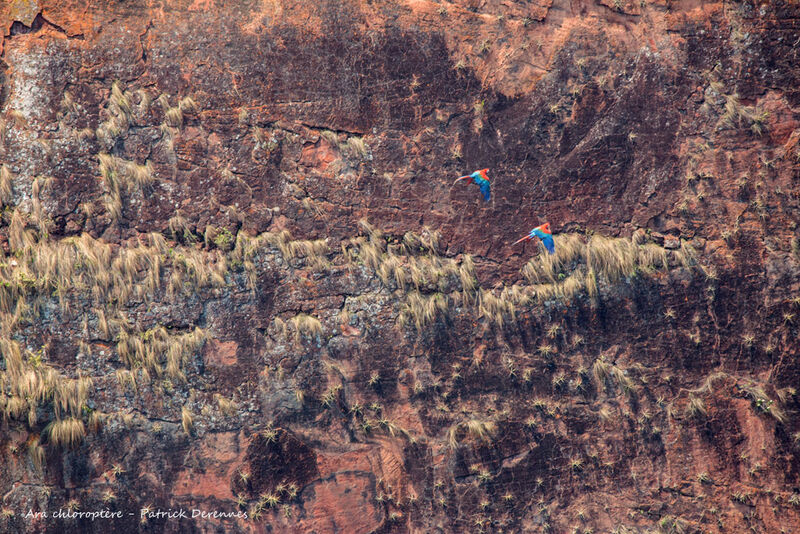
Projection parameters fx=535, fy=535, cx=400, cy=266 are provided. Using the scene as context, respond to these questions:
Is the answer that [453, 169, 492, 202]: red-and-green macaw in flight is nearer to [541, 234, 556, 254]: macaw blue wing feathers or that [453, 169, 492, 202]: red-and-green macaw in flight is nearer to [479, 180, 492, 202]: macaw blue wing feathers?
[479, 180, 492, 202]: macaw blue wing feathers

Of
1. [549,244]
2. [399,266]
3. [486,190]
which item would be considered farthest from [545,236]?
[399,266]

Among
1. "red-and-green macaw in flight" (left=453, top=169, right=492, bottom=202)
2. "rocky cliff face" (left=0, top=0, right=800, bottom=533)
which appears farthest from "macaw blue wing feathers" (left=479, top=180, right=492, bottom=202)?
"rocky cliff face" (left=0, top=0, right=800, bottom=533)

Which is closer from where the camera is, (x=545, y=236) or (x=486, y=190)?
(x=545, y=236)

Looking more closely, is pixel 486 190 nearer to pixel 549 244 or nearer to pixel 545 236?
pixel 545 236

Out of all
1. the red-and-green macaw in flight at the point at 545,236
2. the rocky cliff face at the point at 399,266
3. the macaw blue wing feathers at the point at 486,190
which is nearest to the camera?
the rocky cliff face at the point at 399,266

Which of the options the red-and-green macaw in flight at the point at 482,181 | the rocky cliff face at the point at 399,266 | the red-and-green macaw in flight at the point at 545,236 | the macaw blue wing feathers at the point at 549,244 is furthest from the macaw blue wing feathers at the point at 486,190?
the macaw blue wing feathers at the point at 549,244

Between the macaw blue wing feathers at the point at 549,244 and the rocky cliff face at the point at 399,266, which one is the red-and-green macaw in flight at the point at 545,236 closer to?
the macaw blue wing feathers at the point at 549,244

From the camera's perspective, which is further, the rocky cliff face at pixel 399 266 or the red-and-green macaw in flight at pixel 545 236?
the red-and-green macaw in flight at pixel 545 236

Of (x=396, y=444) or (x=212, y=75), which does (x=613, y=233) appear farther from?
(x=212, y=75)
